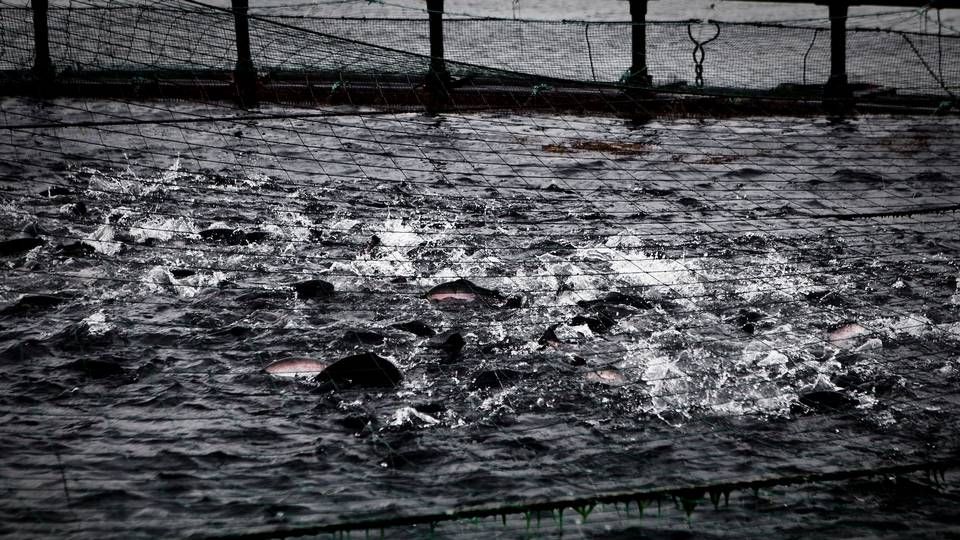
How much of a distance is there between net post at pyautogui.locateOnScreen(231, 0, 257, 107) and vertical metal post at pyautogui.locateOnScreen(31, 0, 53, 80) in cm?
238

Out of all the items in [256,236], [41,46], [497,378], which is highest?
[41,46]

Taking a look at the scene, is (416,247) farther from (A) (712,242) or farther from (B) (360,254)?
(A) (712,242)

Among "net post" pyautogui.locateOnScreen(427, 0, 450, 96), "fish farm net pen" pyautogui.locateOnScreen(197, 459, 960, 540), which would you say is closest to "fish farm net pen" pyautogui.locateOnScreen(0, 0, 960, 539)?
"fish farm net pen" pyautogui.locateOnScreen(197, 459, 960, 540)

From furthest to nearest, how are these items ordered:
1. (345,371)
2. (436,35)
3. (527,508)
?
(436,35) < (345,371) < (527,508)

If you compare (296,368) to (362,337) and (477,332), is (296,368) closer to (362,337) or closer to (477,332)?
(362,337)

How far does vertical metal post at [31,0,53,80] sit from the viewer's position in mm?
11231

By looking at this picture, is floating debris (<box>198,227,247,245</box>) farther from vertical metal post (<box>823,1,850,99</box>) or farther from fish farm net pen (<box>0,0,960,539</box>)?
vertical metal post (<box>823,1,850,99</box>)

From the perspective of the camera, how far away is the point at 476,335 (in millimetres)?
5805

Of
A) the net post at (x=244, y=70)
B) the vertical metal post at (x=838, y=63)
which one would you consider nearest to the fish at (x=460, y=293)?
the net post at (x=244, y=70)

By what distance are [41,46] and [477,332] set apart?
8.96 meters

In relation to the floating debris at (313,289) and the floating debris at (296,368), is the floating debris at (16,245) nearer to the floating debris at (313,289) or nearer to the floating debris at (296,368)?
the floating debris at (313,289)

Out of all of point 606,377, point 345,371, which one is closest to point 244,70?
point 345,371

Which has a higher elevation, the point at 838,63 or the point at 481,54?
the point at 481,54

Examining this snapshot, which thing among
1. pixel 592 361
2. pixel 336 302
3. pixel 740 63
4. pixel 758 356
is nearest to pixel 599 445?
pixel 592 361
